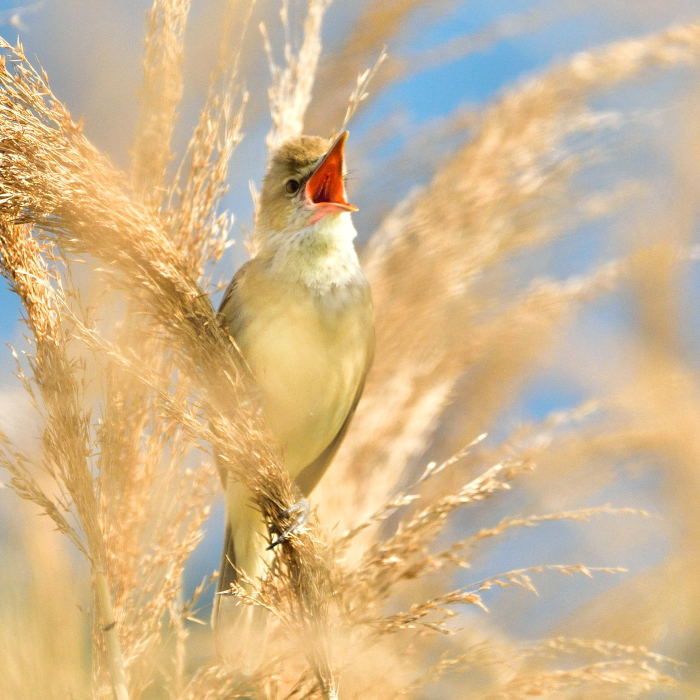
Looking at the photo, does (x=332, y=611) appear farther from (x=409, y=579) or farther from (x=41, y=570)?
(x=41, y=570)

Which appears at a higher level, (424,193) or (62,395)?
(424,193)

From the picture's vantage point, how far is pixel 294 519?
5.44 feet

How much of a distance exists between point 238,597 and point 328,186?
1205 mm

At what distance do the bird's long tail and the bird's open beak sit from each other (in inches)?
30.0

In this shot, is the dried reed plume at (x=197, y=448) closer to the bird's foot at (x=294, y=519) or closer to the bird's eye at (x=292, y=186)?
the bird's foot at (x=294, y=519)

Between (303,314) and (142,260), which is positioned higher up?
(303,314)

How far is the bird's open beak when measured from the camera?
2.31m

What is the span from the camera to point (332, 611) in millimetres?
1618

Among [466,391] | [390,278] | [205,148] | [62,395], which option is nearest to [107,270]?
[62,395]

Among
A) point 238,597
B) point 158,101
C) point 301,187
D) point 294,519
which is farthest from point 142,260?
point 301,187

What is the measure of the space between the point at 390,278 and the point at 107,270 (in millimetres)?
922

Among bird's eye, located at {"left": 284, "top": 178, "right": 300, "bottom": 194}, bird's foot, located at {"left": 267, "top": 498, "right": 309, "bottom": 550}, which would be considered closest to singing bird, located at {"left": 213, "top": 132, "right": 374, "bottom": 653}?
bird's eye, located at {"left": 284, "top": 178, "right": 300, "bottom": 194}

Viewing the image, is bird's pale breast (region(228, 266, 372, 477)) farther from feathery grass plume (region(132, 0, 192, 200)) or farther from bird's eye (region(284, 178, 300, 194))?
feathery grass plume (region(132, 0, 192, 200))

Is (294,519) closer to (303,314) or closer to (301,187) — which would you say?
(303,314)
